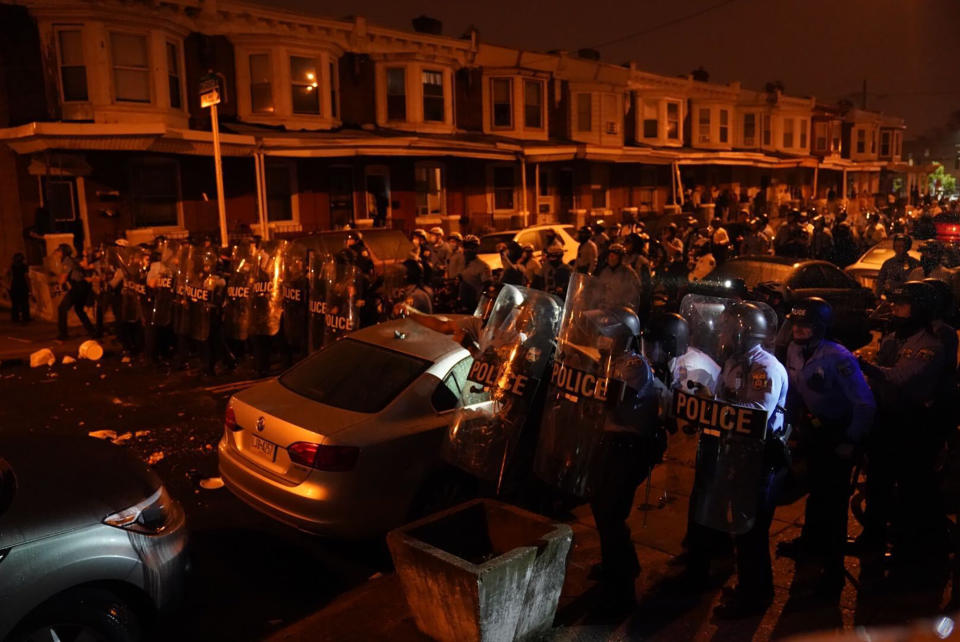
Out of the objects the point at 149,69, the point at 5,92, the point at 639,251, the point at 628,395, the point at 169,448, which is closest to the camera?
the point at 628,395

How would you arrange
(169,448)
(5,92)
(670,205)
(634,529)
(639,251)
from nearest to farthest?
1. (634,529)
2. (169,448)
3. (639,251)
4. (5,92)
5. (670,205)

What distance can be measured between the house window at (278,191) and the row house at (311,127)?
0.04 meters

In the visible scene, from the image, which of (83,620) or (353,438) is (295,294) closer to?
(353,438)

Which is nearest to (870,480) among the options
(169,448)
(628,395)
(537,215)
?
(628,395)

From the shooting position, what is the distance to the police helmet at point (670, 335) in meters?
4.58

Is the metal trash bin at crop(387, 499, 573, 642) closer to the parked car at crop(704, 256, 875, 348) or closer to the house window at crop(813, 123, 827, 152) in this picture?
the parked car at crop(704, 256, 875, 348)

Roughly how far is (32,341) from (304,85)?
10690 mm

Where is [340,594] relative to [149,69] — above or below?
below

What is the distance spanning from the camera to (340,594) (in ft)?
16.0

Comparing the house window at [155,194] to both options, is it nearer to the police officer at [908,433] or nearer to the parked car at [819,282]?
the parked car at [819,282]

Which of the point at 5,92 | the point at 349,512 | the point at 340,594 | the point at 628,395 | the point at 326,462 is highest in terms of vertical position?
the point at 5,92

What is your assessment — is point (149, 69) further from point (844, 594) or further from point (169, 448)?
point (844, 594)

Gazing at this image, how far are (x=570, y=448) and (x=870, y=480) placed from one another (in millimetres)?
2155

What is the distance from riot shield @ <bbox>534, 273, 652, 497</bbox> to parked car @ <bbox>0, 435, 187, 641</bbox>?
2.14 m
